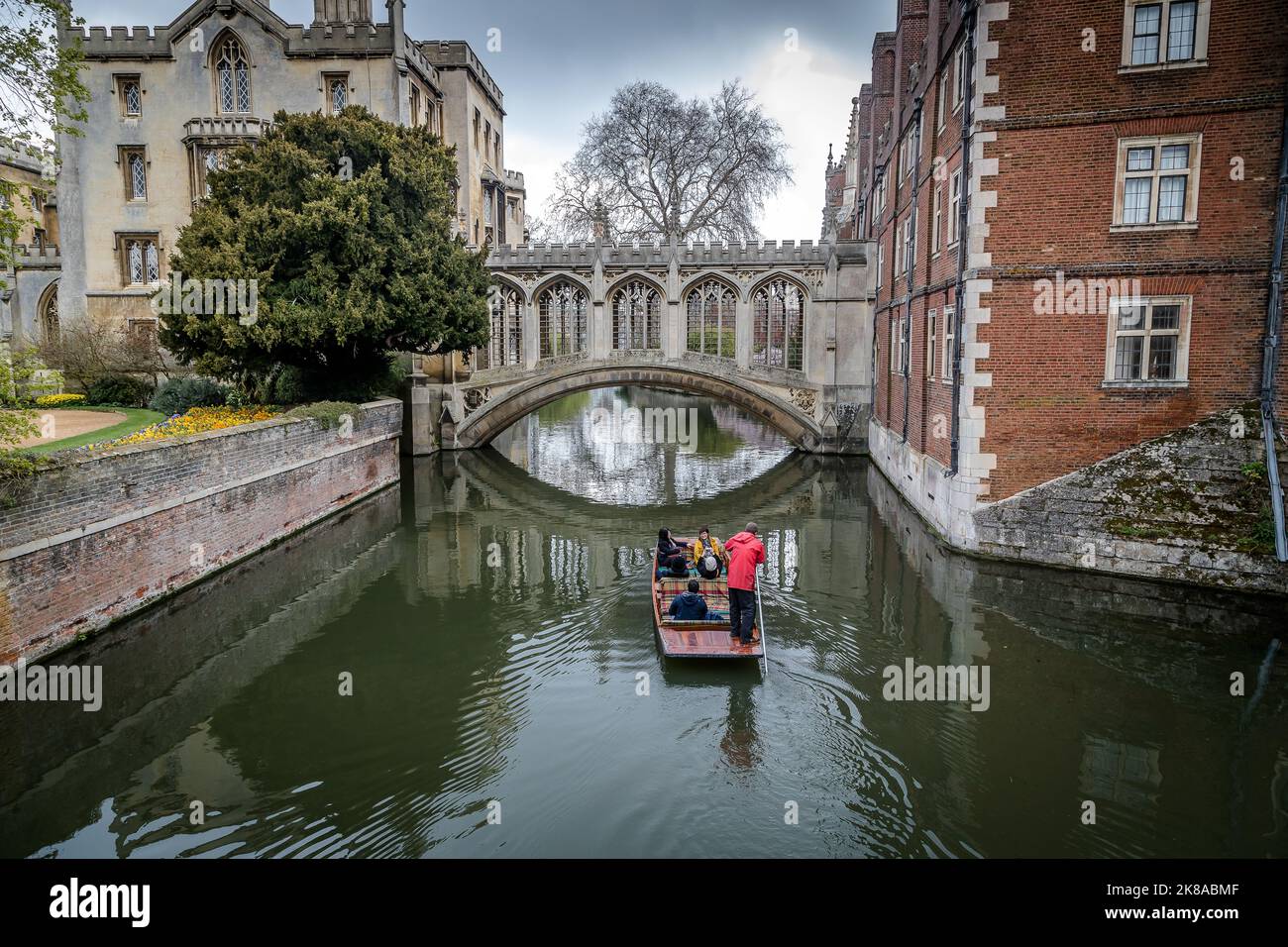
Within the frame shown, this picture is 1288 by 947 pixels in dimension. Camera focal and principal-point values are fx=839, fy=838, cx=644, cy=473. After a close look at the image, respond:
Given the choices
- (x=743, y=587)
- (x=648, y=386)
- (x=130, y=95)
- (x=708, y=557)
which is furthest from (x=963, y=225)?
(x=130, y=95)

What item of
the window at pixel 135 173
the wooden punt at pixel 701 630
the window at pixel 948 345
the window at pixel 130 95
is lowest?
the wooden punt at pixel 701 630

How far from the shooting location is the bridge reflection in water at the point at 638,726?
671 centimetres

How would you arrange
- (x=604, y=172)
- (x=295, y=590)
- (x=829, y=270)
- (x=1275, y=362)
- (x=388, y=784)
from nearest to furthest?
(x=388, y=784)
(x=1275, y=362)
(x=295, y=590)
(x=829, y=270)
(x=604, y=172)

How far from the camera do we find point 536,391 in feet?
94.2

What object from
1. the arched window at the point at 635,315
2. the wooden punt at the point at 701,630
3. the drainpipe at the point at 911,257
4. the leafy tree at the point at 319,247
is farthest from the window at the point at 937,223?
the leafy tree at the point at 319,247

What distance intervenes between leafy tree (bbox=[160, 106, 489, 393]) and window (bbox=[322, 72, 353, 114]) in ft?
28.8

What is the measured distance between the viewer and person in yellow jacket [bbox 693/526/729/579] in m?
11.5

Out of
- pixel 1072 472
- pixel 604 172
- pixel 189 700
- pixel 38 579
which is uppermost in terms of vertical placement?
pixel 604 172

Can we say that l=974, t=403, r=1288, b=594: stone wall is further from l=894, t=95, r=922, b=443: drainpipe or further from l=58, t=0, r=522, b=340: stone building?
l=58, t=0, r=522, b=340: stone building

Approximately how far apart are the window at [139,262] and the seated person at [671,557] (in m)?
24.0

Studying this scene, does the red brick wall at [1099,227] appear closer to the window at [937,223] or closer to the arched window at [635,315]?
the window at [937,223]
